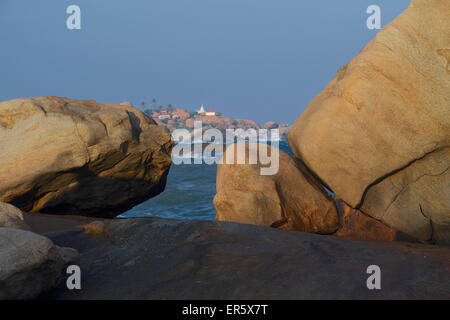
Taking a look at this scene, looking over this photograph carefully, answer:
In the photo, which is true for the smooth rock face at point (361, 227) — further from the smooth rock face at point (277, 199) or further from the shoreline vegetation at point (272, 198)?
the smooth rock face at point (277, 199)

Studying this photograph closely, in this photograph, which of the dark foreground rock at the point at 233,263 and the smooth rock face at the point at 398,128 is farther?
the smooth rock face at the point at 398,128

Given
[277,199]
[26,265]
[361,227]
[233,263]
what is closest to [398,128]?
[361,227]

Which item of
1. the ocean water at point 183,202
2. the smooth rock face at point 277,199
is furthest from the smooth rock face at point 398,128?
the ocean water at point 183,202

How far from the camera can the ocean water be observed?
710 inches

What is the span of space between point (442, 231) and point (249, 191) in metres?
3.14

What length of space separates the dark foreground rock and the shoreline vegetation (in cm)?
2

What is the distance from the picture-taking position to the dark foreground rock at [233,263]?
3.88 m

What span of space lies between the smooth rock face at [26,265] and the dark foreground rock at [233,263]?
254mm

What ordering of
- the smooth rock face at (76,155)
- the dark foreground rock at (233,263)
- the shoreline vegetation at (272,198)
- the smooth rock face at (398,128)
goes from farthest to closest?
1. the smooth rock face at (76,155)
2. the smooth rock face at (398,128)
3. the shoreline vegetation at (272,198)
4. the dark foreground rock at (233,263)

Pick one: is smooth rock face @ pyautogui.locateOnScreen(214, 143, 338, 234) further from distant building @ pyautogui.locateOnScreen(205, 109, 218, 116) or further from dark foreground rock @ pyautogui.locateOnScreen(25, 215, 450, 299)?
distant building @ pyautogui.locateOnScreen(205, 109, 218, 116)

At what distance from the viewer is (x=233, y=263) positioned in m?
4.48

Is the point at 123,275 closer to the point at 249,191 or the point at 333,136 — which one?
the point at 249,191

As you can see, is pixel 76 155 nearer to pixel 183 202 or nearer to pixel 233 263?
pixel 233 263
